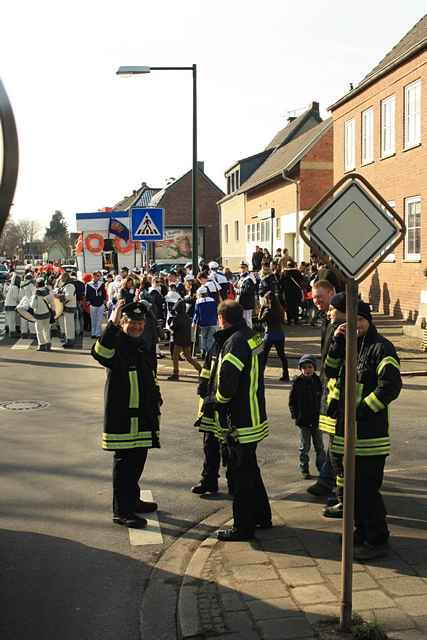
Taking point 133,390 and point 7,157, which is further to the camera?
point 133,390

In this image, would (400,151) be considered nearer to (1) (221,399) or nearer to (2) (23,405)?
(2) (23,405)

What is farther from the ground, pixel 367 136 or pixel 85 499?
pixel 367 136

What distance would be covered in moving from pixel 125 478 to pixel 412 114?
1877 cm

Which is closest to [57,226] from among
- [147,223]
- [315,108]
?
[315,108]

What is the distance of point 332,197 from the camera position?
14.8ft

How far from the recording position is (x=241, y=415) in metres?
6.16

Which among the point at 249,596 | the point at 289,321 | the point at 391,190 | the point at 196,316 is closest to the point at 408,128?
the point at 391,190

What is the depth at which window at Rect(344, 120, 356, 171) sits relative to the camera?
28562mm

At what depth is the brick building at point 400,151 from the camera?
22016mm

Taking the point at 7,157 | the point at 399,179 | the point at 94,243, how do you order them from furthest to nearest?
the point at 94,243 → the point at 399,179 → the point at 7,157

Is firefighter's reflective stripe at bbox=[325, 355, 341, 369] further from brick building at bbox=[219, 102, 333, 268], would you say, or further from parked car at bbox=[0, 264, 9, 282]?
parked car at bbox=[0, 264, 9, 282]

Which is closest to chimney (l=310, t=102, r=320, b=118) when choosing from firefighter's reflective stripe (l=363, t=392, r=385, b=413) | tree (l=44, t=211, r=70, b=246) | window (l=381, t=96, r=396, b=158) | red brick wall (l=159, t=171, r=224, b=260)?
red brick wall (l=159, t=171, r=224, b=260)

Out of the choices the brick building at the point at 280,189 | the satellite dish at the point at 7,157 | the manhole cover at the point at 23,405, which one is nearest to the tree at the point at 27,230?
the brick building at the point at 280,189

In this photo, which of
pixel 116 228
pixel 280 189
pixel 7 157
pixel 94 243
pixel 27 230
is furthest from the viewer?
pixel 27 230
